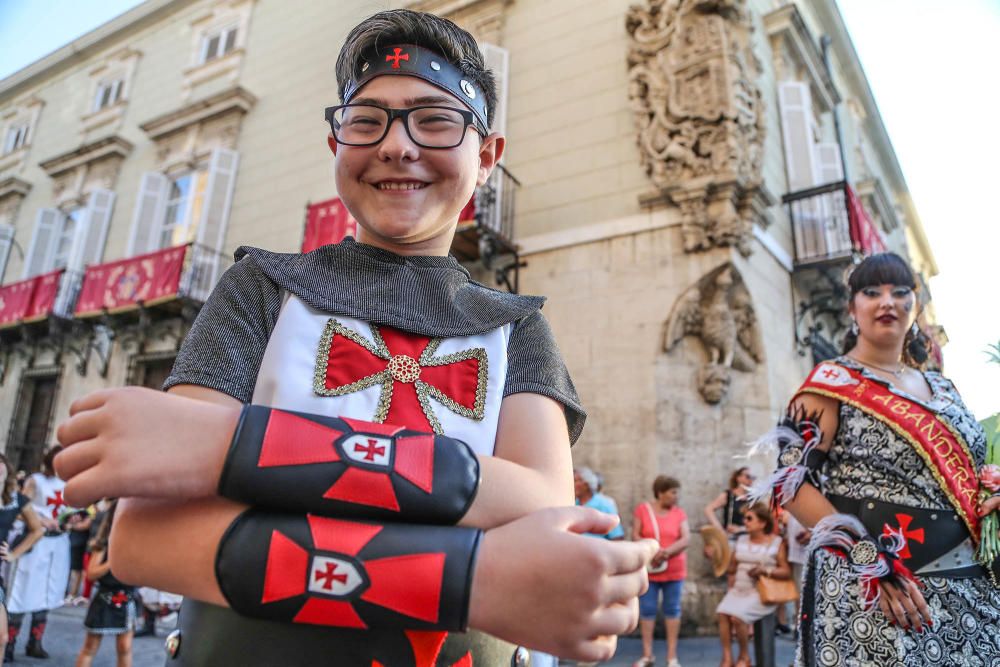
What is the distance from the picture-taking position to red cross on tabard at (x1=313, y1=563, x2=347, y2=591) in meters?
0.64

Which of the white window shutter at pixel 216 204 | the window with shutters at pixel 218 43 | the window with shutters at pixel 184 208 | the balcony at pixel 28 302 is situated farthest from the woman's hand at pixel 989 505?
the balcony at pixel 28 302

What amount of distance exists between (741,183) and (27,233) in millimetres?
15974

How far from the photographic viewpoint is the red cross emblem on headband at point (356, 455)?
664 mm

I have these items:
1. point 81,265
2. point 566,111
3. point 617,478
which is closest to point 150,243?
point 81,265

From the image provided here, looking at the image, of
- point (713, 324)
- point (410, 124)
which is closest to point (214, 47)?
point (713, 324)

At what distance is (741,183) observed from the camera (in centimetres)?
721

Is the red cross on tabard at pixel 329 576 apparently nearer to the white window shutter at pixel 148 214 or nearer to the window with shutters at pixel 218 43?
the window with shutters at pixel 218 43

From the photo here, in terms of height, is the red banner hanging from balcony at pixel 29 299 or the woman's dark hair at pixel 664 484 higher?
the red banner hanging from balcony at pixel 29 299

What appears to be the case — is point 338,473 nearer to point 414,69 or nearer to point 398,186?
point 398,186

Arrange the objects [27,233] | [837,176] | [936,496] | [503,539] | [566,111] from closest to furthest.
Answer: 1. [503,539]
2. [936,496]
3. [566,111]
4. [837,176]
5. [27,233]

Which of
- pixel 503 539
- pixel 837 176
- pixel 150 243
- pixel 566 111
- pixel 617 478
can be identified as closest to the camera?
pixel 503 539

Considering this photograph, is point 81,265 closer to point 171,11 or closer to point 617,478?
point 171,11

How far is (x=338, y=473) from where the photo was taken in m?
0.67

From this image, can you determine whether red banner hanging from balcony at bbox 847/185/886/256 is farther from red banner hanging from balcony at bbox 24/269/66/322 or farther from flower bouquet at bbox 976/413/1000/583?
red banner hanging from balcony at bbox 24/269/66/322
